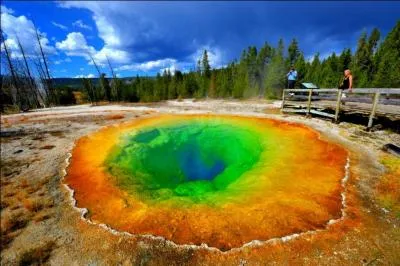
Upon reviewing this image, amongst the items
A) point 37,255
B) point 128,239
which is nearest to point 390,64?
point 128,239

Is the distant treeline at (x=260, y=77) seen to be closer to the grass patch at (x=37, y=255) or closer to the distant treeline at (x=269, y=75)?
the distant treeline at (x=269, y=75)

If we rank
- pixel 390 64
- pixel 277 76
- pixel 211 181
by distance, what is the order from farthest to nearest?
pixel 277 76
pixel 390 64
pixel 211 181

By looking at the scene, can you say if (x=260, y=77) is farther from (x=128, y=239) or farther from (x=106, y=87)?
(x=128, y=239)

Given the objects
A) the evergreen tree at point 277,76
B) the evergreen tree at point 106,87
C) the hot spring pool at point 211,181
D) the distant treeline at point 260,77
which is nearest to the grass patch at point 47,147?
the hot spring pool at point 211,181

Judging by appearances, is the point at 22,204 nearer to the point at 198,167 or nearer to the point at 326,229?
the point at 326,229

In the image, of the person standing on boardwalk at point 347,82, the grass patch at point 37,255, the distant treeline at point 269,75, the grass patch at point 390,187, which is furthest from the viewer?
the distant treeline at point 269,75

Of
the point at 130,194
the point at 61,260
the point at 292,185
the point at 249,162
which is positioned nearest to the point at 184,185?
the point at 130,194
